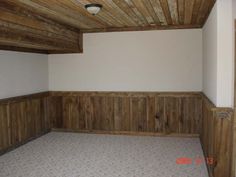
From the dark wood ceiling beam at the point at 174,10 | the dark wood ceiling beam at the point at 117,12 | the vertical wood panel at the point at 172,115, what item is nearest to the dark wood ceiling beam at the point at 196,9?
the dark wood ceiling beam at the point at 174,10

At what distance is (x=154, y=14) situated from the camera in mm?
4156

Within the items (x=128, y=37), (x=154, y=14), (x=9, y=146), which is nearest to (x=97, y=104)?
(x=128, y=37)

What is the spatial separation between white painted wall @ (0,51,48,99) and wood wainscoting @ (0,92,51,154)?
15 centimetres

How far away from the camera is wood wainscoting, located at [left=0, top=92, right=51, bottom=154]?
4457 millimetres

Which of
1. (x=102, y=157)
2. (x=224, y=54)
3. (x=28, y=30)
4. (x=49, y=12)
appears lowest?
(x=102, y=157)

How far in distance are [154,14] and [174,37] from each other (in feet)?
4.27

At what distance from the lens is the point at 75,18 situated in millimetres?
4281

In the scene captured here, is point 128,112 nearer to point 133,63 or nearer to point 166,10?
point 133,63

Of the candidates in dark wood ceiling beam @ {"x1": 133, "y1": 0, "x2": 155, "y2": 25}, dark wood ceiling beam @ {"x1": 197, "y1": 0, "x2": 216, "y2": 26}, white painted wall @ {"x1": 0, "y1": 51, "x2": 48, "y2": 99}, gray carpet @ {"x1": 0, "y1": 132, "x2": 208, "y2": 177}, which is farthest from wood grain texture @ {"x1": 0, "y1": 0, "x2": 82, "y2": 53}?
dark wood ceiling beam @ {"x1": 197, "y1": 0, "x2": 216, "y2": 26}

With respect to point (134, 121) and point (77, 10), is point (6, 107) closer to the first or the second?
point (77, 10)

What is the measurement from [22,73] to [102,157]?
228 centimetres

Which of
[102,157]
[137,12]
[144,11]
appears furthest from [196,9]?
[102,157]

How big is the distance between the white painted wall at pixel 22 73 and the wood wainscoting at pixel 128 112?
1.78 feet

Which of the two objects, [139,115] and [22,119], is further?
[139,115]
